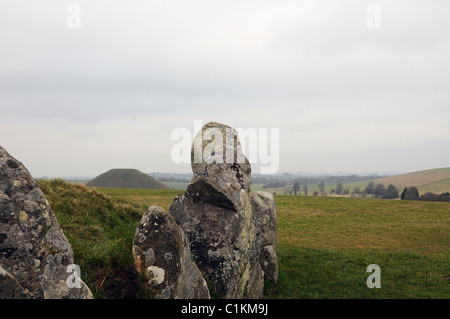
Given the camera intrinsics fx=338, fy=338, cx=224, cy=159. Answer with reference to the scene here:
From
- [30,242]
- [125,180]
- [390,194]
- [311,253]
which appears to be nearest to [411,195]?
[390,194]

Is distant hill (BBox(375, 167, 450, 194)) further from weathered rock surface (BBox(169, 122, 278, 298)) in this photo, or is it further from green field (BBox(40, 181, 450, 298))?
weathered rock surface (BBox(169, 122, 278, 298))

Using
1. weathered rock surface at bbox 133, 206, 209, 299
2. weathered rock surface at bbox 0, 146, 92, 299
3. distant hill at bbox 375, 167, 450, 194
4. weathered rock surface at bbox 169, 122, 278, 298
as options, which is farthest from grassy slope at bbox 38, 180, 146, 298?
distant hill at bbox 375, 167, 450, 194

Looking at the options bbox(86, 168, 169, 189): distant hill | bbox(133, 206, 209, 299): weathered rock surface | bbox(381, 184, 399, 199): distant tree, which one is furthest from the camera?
bbox(86, 168, 169, 189): distant hill

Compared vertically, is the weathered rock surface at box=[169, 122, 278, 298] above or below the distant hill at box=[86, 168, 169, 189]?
above

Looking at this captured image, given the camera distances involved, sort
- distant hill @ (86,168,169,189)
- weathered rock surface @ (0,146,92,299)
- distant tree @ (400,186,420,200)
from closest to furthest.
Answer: weathered rock surface @ (0,146,92,299), distant tree @ (400,186,420,200), distant hill @ (86,168,169,189)

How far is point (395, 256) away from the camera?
897 inches

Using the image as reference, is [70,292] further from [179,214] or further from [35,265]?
[179,214]

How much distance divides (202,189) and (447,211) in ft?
155

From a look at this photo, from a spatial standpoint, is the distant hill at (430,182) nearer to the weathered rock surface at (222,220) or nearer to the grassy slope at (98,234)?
the grassy slope at (98,234)

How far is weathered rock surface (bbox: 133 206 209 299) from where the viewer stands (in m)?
8.63

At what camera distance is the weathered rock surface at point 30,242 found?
7.10m

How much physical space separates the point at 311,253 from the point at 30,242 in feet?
60.9

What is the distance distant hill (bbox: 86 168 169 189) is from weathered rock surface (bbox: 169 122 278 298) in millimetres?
153493

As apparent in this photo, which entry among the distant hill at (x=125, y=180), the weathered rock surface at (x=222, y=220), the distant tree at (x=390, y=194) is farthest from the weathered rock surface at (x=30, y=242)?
the distant hill at (x=125, y=180)
